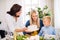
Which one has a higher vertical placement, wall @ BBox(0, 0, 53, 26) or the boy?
wall @ BBox(0, 0, 53, 26)

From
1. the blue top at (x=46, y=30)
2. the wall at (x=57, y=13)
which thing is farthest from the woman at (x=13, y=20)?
the wall at (x=57, y=13)

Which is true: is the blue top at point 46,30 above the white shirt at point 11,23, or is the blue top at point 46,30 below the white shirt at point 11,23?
below

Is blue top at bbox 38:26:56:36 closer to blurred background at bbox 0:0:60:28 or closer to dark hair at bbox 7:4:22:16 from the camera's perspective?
blurred background at bbox 0:0:60:28

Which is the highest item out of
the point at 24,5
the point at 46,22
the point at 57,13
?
the point at 24,5

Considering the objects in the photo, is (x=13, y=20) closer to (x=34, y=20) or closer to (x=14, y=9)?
(x=14, y=9)

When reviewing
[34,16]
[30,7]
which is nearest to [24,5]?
[30,7]

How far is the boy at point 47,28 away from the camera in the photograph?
5.06ft

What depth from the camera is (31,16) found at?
1565mm

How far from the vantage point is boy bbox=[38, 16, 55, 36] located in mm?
1542

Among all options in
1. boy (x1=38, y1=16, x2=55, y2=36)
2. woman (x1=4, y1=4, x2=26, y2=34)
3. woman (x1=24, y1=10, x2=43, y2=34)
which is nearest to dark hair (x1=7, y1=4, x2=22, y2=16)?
woman (x1=4, y1=4, x2=26, y2=34)

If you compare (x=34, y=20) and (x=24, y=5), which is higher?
(x=24, y=5)

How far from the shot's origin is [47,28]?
61.3 inches

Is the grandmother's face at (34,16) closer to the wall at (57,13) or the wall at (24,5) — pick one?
the wall at (24,5)

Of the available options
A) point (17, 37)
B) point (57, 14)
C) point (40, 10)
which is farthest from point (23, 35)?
point (57, 14)
